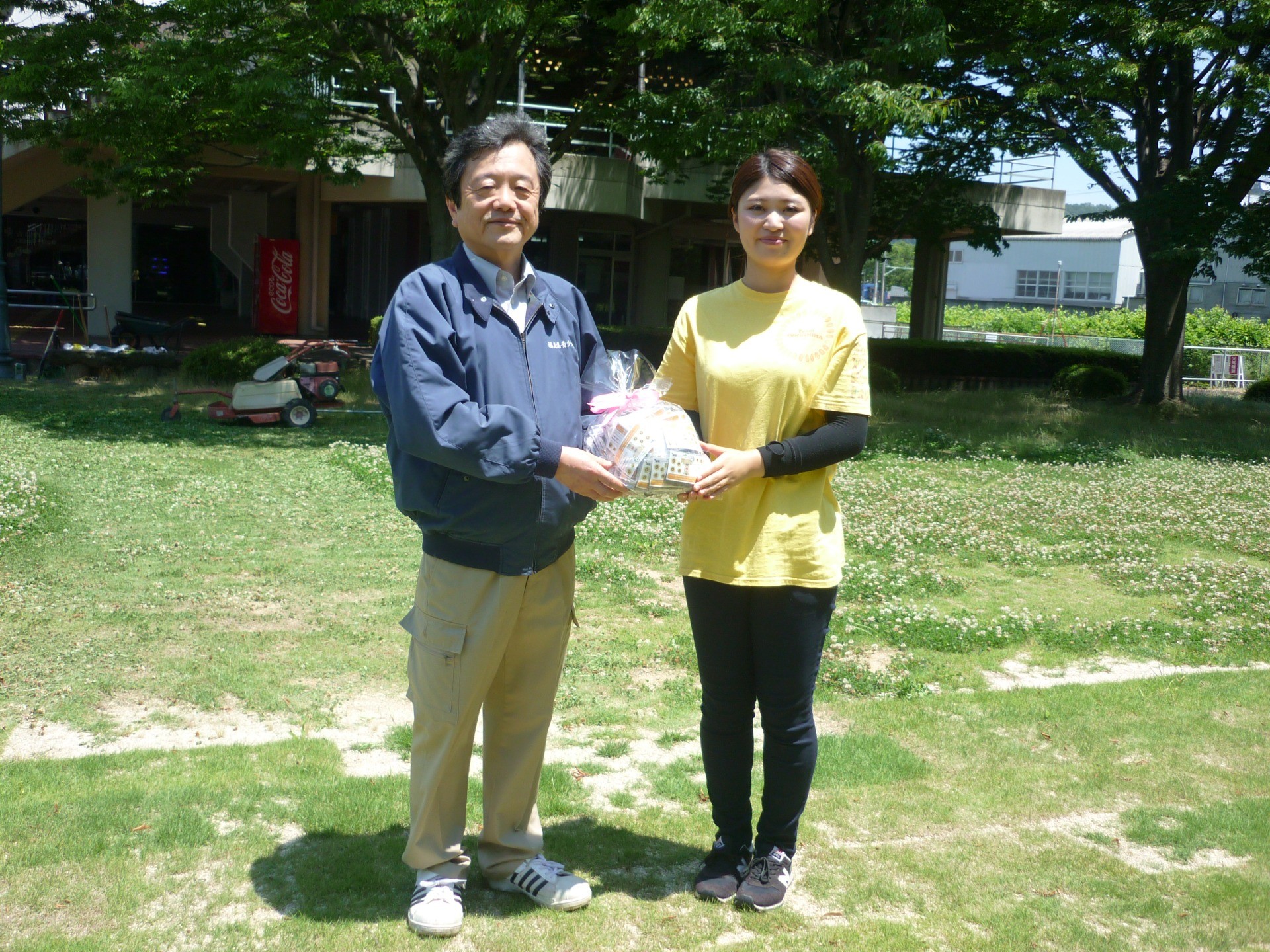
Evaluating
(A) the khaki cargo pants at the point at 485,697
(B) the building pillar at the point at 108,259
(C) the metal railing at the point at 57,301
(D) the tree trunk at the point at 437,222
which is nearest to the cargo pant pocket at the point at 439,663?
(A) the khaki cargo pants at the point at 485,697

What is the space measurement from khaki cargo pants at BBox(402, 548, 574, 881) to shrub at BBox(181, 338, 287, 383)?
48.9ft

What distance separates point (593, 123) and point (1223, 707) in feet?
47.9

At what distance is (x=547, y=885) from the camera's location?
10.9 ft

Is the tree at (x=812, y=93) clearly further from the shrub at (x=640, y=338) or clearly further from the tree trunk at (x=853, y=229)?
the shrub at (x=640, y=338)

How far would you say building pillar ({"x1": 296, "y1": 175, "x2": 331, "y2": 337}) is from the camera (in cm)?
2880

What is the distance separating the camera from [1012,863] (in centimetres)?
370

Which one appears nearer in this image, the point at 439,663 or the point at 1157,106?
the point at 439,663

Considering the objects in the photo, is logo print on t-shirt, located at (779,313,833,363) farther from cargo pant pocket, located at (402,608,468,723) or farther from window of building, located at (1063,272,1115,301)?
window of building, located at (1063,272,1115,301)

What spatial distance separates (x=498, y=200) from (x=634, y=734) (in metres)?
2.62

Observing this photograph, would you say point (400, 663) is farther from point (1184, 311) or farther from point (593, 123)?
point (1184, 311)

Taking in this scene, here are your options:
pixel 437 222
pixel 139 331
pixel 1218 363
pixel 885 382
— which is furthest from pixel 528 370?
pixel 1218 363

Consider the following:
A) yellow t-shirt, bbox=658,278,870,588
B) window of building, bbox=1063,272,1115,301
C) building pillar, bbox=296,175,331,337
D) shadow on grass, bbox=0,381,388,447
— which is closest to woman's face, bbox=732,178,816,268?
yellow t-shirt, bbox=658,278,870,588

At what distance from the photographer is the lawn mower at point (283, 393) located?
1380cm

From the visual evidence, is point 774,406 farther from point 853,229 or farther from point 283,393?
point 853,229
